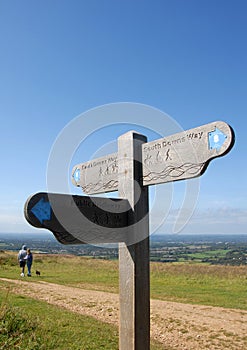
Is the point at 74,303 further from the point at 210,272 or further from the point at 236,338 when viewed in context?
the point at 210,272

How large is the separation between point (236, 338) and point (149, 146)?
549cm

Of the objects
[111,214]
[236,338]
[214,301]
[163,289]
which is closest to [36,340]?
[111,214]

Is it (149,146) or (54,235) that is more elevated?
(149,146)

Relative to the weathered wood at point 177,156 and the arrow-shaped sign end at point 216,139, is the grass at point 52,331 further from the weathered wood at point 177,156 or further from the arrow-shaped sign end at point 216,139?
the arrow-shaped sign end at point 216,139

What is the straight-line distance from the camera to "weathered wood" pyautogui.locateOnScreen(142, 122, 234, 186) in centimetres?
226

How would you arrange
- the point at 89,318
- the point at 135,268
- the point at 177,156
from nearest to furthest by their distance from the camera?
the point at 177,156, the point at 135,268, the point at 89,318

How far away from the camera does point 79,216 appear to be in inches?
96.8

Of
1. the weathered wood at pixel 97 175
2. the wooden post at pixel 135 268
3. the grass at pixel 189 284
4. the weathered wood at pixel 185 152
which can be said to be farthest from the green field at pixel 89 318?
the weathered wood at pixel 185 152

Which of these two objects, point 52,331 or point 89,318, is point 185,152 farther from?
point 89,318

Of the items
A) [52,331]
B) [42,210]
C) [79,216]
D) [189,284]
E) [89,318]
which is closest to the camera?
[42,210]

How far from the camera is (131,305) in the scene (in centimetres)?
269

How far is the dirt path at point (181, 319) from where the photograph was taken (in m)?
6.54

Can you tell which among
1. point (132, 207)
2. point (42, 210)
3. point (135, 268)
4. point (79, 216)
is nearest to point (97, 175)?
point (132, 207)

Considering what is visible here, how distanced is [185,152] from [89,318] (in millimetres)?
6606
